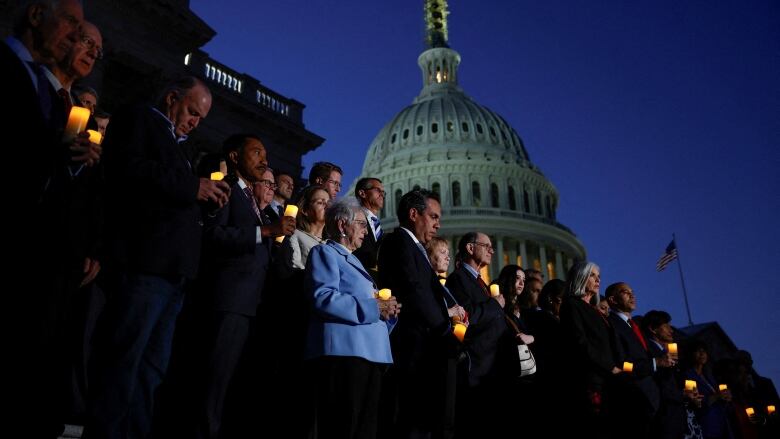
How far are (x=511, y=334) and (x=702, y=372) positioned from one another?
445 centimetres

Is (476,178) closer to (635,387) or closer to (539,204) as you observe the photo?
(539,204)

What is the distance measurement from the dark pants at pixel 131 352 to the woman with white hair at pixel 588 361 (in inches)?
150

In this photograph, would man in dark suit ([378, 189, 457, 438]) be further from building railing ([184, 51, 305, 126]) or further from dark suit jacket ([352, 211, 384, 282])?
building railing ([184, 51, 305, 126])

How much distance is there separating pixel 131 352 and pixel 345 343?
1230 mm

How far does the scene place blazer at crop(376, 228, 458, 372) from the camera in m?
4.52

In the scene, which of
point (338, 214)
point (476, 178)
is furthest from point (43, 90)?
point (476, 178)

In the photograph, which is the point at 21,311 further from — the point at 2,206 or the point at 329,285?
the point at 329,285

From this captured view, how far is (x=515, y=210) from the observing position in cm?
7956

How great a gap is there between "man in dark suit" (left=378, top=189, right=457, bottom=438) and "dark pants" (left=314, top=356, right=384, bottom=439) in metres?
0.71

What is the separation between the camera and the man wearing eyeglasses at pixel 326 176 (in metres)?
7.02

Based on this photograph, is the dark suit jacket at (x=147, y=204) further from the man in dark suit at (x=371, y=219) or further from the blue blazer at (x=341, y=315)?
the man in dark suit at (x=371, y=219)

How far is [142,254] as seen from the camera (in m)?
3.48

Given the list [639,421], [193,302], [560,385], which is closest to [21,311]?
[193,302]

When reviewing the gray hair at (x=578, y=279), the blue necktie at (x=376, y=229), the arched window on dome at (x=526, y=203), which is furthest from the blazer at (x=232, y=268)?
the arched window on dome at (x=526, y=203)
